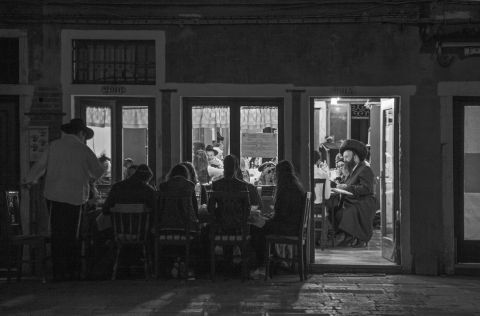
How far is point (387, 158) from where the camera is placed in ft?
38.5

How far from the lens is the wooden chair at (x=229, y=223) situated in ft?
32.5

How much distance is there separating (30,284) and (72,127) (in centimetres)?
184

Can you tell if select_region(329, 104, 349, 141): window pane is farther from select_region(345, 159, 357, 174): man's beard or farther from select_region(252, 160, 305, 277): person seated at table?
select_region(252, 160, 305, 277): person seated at table

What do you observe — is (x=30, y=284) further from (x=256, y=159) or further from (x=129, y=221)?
(x=256, y=159)

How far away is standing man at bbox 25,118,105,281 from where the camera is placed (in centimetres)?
1000

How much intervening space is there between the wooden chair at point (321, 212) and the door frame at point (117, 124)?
2.42 meters

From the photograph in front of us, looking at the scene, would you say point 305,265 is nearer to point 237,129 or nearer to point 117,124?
point 237,129

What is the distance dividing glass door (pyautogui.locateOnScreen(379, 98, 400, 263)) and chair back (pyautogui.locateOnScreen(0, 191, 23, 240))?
4.62 meters

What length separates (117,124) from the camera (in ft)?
37.4

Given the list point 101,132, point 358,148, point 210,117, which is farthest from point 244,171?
point 358,148

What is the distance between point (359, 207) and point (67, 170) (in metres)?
4.67

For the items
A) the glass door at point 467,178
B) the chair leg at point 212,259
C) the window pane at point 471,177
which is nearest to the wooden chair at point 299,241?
the chair leg at point 212,259

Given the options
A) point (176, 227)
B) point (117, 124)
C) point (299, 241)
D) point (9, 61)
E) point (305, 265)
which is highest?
point (9, 61)

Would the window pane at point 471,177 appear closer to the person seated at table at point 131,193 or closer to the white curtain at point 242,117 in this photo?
the white curtain at point 242,117
